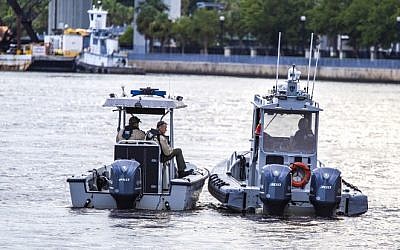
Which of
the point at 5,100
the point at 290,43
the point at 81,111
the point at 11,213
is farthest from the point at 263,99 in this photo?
the point at 290,43

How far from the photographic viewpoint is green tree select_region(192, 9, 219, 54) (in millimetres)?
185000

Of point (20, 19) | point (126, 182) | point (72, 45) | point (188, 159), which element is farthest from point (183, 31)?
point (126, 182)

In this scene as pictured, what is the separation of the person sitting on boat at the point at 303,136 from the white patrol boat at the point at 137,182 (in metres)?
2.26

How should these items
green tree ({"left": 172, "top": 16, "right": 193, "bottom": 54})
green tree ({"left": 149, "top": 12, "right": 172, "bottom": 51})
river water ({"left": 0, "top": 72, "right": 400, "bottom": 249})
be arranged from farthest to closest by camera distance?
green tree ({"left": 149, "top": 12, "right": 172, "bottom": 51}), green tree ({"left": 172, "top": 16, "right": 193, "bottom": 54}), river water ({"left": 0, "top": 72, "right": 400, "bottom": 249})

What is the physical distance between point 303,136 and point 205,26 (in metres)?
151

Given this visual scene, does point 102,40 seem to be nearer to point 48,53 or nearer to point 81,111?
point 48,53

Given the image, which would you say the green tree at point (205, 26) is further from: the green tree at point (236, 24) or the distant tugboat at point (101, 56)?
the distant tugboat at point (101, 56)

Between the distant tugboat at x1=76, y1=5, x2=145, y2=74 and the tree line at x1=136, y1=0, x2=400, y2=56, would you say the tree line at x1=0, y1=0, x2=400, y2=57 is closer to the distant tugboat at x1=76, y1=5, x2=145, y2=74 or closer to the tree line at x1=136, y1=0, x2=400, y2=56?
the tree line at x1=136, y1=0, x2=400, y2=56

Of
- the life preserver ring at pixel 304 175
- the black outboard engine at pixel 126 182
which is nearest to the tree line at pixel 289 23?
the life preserver ring at pixel 304 175

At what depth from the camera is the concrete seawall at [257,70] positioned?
6501 inches

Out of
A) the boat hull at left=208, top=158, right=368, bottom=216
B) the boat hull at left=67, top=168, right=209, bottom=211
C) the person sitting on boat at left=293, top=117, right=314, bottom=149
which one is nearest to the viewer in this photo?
the boat hull at left=67, top=168, right=209, bottom=211

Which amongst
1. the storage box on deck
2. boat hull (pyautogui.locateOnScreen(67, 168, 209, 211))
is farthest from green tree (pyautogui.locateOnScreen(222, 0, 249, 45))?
boat hull (pyautogui.locateOnScreen(67, 168, 209, 211))

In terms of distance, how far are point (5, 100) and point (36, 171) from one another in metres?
51.0

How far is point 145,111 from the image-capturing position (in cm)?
3525
